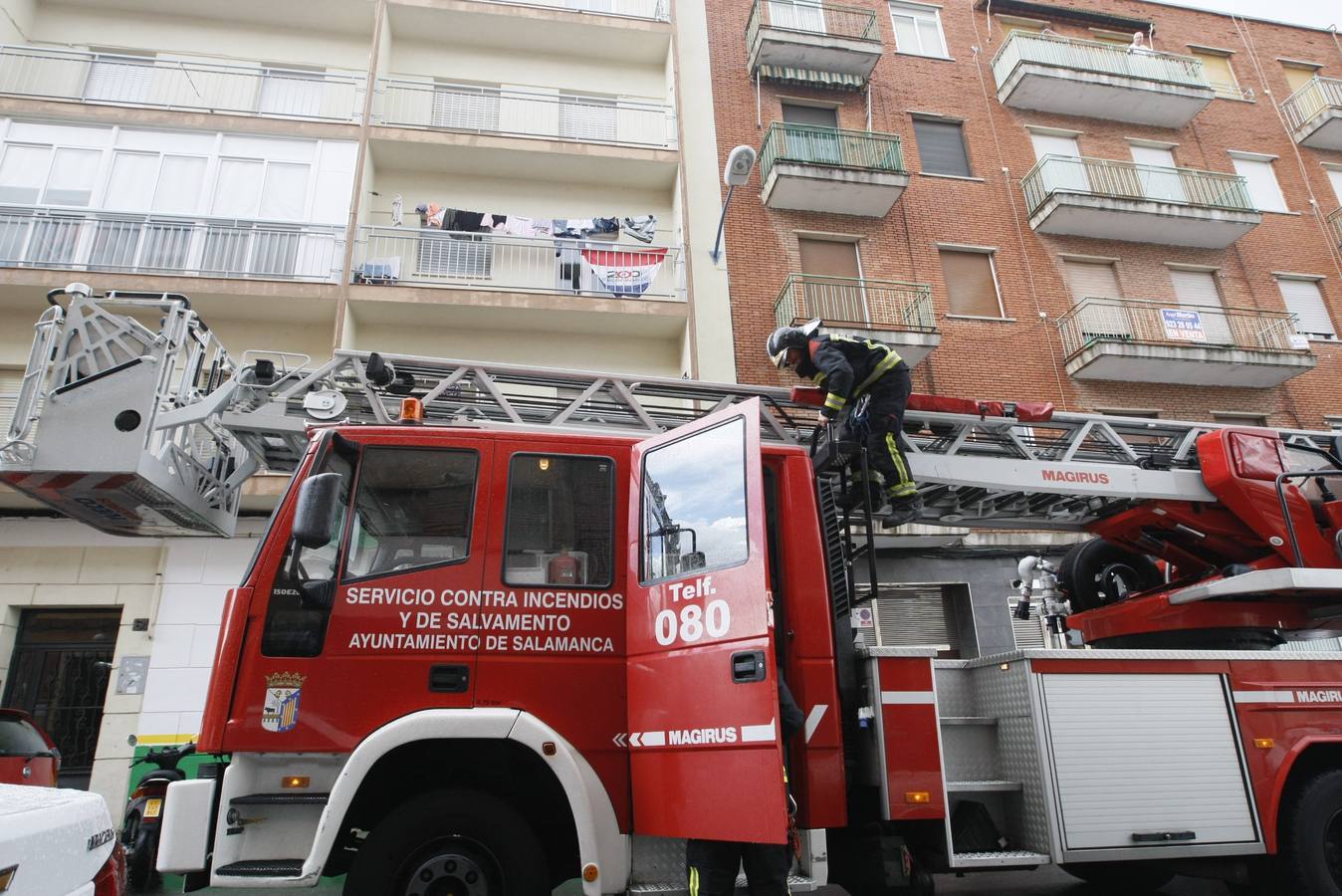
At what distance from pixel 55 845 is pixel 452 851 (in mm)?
1762

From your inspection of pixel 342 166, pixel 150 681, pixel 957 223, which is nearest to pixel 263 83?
pixel 342 166

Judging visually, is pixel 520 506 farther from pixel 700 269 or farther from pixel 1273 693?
pixel 700 269

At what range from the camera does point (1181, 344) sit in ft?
48.5

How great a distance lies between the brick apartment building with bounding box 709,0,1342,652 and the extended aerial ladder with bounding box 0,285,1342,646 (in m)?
7.11

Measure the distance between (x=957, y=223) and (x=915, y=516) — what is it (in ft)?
40.3

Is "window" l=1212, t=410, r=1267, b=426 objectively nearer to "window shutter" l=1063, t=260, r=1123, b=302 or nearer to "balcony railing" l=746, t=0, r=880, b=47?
"window shutter" l=1063, t=260, r=1123, b=302

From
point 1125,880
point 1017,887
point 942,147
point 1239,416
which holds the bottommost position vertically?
point 1017,887

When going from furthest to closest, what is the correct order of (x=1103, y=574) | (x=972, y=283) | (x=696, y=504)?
(x=972, y=283) < (x=1103, y=574) < (x=696, y=504)

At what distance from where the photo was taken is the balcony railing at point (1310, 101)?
18.8 m

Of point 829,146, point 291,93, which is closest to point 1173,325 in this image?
point 829,146

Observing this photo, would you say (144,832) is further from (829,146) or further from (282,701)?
(829,146)

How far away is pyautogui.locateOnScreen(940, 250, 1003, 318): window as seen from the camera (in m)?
15.7

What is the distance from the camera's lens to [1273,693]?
492 cm

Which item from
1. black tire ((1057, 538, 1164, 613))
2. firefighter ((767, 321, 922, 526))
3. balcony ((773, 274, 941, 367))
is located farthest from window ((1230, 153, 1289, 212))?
firefighter ((767, 321, 922, 526))
